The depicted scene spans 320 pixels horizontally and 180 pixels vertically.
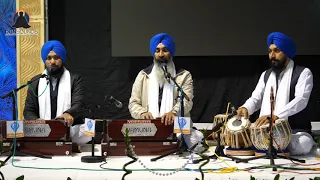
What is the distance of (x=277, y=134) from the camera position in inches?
168

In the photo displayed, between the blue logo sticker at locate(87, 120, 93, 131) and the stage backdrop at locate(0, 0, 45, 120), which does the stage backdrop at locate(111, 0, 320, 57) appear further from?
the blue logo sticker at locate(87, 120, 93, 131)

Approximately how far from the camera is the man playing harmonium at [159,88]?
16.5 feet

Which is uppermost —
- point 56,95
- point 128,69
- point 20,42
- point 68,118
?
point 20,42

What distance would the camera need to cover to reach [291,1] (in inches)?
257

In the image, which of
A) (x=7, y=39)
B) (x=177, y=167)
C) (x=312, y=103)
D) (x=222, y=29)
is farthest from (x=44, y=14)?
(x=312, y=103)

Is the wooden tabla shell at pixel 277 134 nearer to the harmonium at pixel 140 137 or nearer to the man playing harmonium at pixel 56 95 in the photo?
the harmonium at pixel 140 137

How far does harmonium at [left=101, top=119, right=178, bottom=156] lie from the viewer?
168 inches

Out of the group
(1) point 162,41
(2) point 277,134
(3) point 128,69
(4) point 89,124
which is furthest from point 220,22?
(4) point 89,124

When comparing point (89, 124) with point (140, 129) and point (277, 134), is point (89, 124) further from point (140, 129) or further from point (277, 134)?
point (277, 134)

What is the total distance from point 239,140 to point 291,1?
9.49 feet

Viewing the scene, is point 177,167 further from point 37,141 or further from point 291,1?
point 291,1

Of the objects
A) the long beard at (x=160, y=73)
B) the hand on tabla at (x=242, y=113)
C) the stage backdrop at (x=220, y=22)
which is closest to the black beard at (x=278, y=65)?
the hand on tabla at (x=242, y=113)

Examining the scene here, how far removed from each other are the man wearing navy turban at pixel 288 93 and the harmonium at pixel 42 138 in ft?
5.99

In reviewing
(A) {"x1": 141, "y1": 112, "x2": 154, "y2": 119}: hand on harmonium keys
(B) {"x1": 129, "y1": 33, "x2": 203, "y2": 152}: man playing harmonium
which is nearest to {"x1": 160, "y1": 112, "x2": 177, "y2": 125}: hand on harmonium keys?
(A) {"x1": 141, "y1": 112, "x2": 154, "y2": 119}: hand on harmonium keys
